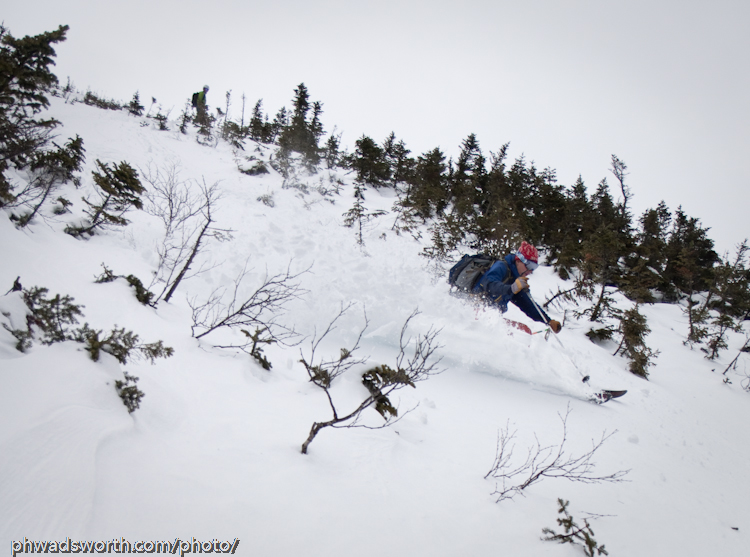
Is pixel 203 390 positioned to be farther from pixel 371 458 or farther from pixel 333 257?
pixel 333 257

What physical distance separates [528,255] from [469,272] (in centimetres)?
136

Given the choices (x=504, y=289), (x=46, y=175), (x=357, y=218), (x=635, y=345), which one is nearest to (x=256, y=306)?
(x=504, y=289)

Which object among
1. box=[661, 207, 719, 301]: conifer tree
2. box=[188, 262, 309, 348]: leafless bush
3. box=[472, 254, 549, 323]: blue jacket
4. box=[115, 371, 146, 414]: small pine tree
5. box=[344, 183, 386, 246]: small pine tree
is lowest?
box=[188, 262, 309, 348]: leafless bush

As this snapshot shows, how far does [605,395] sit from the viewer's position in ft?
19.9

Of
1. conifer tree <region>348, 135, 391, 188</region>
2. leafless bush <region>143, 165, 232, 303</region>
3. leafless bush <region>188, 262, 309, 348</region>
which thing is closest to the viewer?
leafless bush <region>188, 262, 309, 348</region>

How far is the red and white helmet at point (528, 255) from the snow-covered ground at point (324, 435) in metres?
1.44

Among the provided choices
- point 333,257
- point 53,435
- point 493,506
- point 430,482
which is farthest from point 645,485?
point 333,257

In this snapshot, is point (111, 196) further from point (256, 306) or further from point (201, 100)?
point (201, 100)

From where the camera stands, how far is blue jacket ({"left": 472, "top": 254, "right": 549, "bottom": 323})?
648cm

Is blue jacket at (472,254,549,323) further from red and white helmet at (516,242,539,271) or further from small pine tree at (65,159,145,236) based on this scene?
small pine tree at (65,159,145,236)

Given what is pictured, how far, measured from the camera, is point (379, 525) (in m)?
2.07

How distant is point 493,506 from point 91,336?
389cm

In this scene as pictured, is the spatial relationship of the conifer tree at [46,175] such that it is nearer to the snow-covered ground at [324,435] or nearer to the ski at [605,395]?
the snow-covered ground at [324,435]

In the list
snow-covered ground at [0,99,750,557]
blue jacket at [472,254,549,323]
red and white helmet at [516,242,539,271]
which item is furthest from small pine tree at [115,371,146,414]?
red and white helmet at [516,242,539,271]
